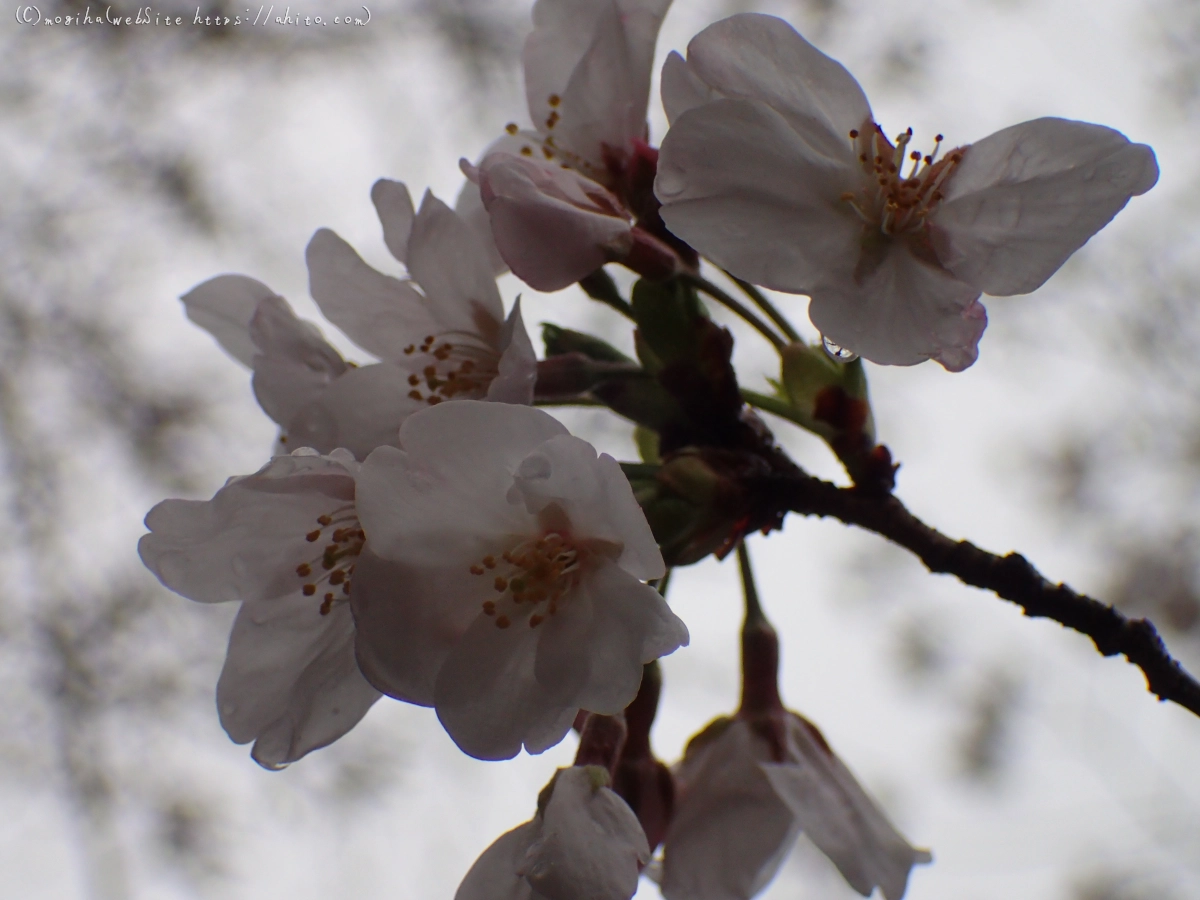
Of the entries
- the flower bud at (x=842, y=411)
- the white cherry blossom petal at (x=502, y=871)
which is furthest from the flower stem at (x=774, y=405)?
the white cherry blossom petal at (x=502, y=871)

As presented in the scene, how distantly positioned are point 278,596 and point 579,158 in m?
0.56

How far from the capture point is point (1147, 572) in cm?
464

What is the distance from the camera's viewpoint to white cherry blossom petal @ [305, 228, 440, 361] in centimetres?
95

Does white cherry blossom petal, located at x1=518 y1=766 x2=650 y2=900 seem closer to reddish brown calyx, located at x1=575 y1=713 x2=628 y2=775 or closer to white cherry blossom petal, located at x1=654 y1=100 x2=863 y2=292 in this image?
reddish brown calyx, located at x1=575 y1=713 x2=628 y2=775

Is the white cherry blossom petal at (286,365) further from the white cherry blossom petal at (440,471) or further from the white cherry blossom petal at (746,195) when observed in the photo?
the white cherry blossom petal at (746,195)

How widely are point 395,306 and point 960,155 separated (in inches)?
22.0

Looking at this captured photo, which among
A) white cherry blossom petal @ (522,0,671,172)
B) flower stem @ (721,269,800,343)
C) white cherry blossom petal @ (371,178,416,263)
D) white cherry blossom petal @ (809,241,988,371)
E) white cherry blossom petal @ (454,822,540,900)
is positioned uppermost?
white cherry blossom petal @ (522,0,671,172)

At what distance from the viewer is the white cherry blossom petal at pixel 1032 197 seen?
0.68 m

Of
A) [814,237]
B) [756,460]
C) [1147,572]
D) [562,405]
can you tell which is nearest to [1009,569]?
[756,460]

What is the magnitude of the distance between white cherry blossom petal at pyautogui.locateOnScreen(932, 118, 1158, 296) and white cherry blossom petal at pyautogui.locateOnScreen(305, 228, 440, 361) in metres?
0.51

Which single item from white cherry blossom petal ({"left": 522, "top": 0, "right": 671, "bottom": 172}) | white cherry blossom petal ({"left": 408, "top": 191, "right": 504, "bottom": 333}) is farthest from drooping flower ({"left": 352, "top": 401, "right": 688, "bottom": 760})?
white cherry blossom petal ({"left": 522, "top": 0, "right": 671, "bottom": 172})

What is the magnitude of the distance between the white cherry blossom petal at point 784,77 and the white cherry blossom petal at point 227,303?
0.53 m

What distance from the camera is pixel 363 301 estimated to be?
3.13 ft

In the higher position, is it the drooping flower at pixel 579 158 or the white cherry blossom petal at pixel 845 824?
the drooping flower at pixel 579 158
